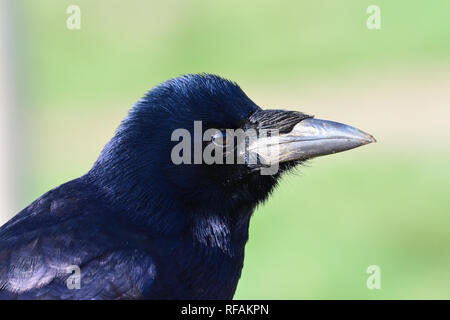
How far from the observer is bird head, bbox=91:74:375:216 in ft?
15.9

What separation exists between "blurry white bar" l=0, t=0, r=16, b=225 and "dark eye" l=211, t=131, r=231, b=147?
261 cm

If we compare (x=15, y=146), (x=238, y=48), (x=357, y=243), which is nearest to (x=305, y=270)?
(x=357, y=243)

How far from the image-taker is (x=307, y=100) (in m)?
14.5

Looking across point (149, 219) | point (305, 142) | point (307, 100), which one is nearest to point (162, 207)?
point (149, 219)

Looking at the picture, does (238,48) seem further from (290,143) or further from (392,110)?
(290,143)

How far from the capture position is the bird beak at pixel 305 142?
497 cm

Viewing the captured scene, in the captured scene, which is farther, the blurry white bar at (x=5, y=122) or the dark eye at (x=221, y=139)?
the blurry white bar at (x=5, y=122)

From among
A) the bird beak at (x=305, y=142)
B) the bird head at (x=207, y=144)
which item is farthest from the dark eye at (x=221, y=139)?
the bird beak at (x=305, y=142)

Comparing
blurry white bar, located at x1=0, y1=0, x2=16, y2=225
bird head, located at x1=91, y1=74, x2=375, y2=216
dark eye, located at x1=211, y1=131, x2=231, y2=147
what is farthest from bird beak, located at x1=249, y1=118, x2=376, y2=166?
blurry white bar, located at x1=0, y1=0, x2=16, y2=225

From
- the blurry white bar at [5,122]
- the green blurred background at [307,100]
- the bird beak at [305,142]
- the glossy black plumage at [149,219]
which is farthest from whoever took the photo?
the green blurred background at [307,100]

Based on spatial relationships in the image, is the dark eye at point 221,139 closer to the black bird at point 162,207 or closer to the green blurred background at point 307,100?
the black bird at point 162,207

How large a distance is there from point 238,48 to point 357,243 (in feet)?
22.5

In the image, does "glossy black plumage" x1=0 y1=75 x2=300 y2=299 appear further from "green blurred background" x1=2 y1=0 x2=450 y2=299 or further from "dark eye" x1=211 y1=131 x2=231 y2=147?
"green blurred background" x1=2 y1=0 x2=450 y2=299

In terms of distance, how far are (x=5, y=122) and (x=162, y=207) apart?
265 cm
